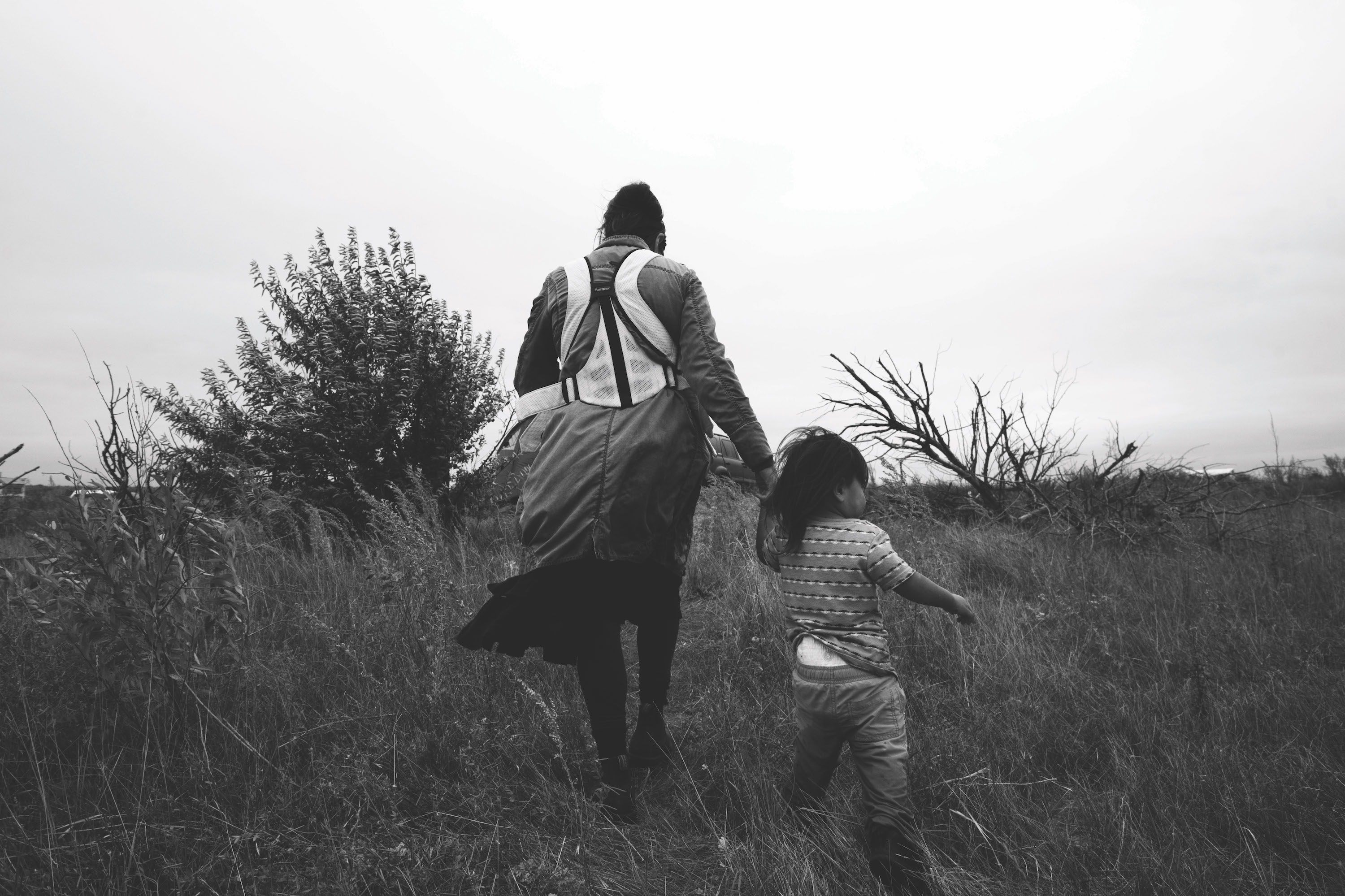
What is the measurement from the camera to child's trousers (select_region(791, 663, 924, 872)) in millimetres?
1624

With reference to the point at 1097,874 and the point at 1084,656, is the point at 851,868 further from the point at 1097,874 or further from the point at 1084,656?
the point at 1084,656

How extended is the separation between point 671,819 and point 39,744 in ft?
6.34

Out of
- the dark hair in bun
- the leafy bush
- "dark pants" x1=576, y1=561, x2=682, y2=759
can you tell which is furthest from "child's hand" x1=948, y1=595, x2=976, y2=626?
the leafy bush

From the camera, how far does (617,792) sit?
1926 millimetres

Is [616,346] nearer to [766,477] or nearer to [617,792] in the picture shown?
[766,477]

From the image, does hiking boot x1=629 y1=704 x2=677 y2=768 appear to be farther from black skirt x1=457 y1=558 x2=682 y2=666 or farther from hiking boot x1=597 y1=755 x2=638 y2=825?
black skirt x1=457 y1=558 x2=682 y2=666

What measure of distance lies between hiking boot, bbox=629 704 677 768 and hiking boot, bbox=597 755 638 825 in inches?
5.1

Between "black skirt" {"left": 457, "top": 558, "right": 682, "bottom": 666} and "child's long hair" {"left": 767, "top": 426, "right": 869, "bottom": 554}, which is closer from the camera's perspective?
"child's long hair" {"left": 767, "top": 426, "right": 869, "bottom": 554}

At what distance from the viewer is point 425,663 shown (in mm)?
2699

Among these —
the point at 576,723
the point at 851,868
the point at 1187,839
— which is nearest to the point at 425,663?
the point at 576,723

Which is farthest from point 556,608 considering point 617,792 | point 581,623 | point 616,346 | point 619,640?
point 616,346

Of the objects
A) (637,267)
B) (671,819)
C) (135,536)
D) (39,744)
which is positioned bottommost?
(671,819)

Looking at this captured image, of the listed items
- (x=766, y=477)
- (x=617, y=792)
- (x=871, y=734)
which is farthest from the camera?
(x=766, y=477)

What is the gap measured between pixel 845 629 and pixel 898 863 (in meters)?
0.51
